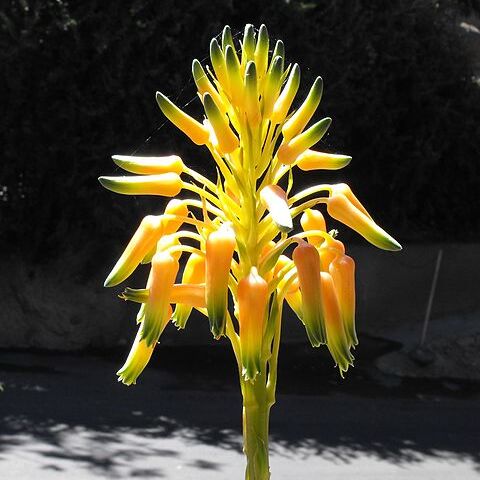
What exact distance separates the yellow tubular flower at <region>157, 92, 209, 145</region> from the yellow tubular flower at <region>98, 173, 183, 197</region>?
115mm

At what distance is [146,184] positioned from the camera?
186 centimetres

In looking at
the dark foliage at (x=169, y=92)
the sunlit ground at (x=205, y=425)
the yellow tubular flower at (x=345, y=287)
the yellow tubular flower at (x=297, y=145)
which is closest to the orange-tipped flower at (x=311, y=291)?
the yellow tubular flower at (x=345, y=287)

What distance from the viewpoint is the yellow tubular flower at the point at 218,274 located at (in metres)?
1.67

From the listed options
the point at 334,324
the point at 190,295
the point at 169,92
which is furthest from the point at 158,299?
the point at 169,92

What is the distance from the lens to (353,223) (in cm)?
183

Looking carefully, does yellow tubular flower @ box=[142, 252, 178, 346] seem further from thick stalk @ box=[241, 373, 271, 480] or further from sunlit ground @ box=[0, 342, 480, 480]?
sunlit ground @ box=[0, 342, 480, 480]

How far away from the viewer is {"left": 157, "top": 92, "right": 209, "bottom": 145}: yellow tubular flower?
190 centimetres

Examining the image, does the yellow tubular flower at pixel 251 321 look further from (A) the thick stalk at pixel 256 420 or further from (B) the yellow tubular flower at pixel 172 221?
(B) the yellow tubular flower at pixel 172 221

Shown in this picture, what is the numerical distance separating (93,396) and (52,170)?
7.24 ft

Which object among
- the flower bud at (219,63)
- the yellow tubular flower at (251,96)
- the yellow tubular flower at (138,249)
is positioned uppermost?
the flower bud at (219,63)

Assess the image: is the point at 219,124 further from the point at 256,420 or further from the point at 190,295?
the point at 256,420

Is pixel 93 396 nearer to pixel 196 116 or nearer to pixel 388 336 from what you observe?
pixel 196 116

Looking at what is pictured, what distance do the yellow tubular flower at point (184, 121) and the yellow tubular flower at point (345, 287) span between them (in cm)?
39

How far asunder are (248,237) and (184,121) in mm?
285
